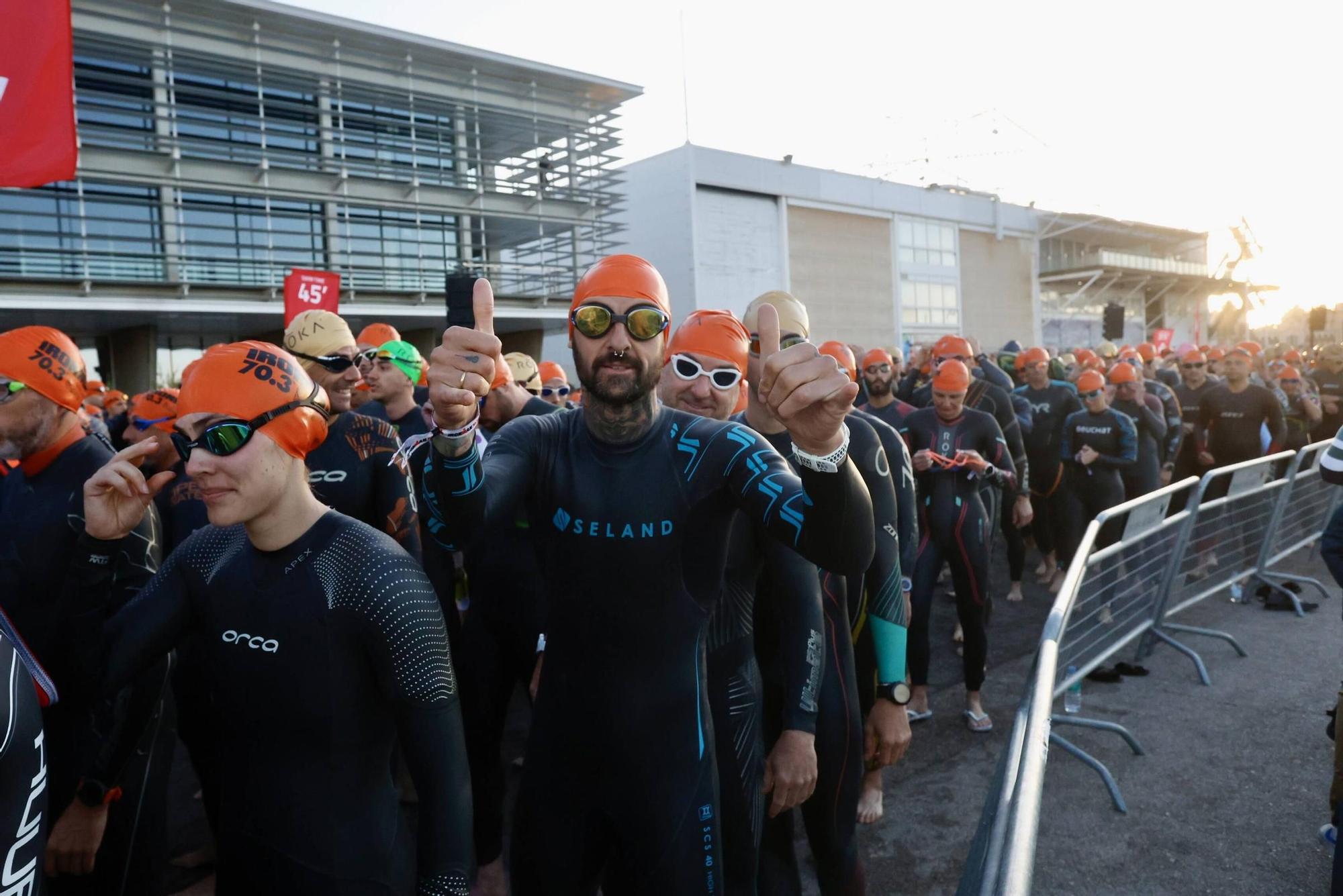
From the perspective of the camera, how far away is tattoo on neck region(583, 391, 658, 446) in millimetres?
2594

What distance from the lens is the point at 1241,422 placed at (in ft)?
Result: 30.8

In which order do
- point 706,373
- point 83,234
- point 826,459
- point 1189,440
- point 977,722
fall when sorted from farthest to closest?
point 83,234 → point 1189,440 → point 977,722 → point 706,373 → point 826,459

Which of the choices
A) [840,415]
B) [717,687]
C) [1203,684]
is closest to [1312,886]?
[1203,684]

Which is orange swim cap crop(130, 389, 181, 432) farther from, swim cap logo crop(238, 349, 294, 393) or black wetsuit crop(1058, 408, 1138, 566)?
black wetsuit crop(1058, 408, 1138, 566)

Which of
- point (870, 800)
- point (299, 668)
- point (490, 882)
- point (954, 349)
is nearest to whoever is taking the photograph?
point (299, 668)

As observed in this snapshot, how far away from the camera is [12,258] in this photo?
21172mm

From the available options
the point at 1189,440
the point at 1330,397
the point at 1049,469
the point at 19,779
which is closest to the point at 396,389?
the point at 19,779

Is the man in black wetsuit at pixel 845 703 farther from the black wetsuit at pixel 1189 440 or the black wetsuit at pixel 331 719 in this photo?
the black wetsuit at pixel 1189 440

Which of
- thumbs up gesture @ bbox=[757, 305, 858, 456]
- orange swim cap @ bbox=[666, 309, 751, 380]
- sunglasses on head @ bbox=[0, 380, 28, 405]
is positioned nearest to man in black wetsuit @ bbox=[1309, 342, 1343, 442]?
orange swim cap @ bbox=[666, 309, 751, 380]

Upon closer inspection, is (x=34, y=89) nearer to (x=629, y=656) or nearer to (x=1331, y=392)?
(x=629, y=656)

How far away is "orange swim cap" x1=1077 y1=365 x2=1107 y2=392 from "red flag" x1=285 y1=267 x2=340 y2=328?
7549mm

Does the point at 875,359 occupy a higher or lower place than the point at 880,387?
higher

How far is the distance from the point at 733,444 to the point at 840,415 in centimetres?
85

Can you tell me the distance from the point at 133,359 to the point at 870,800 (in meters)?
25.8
